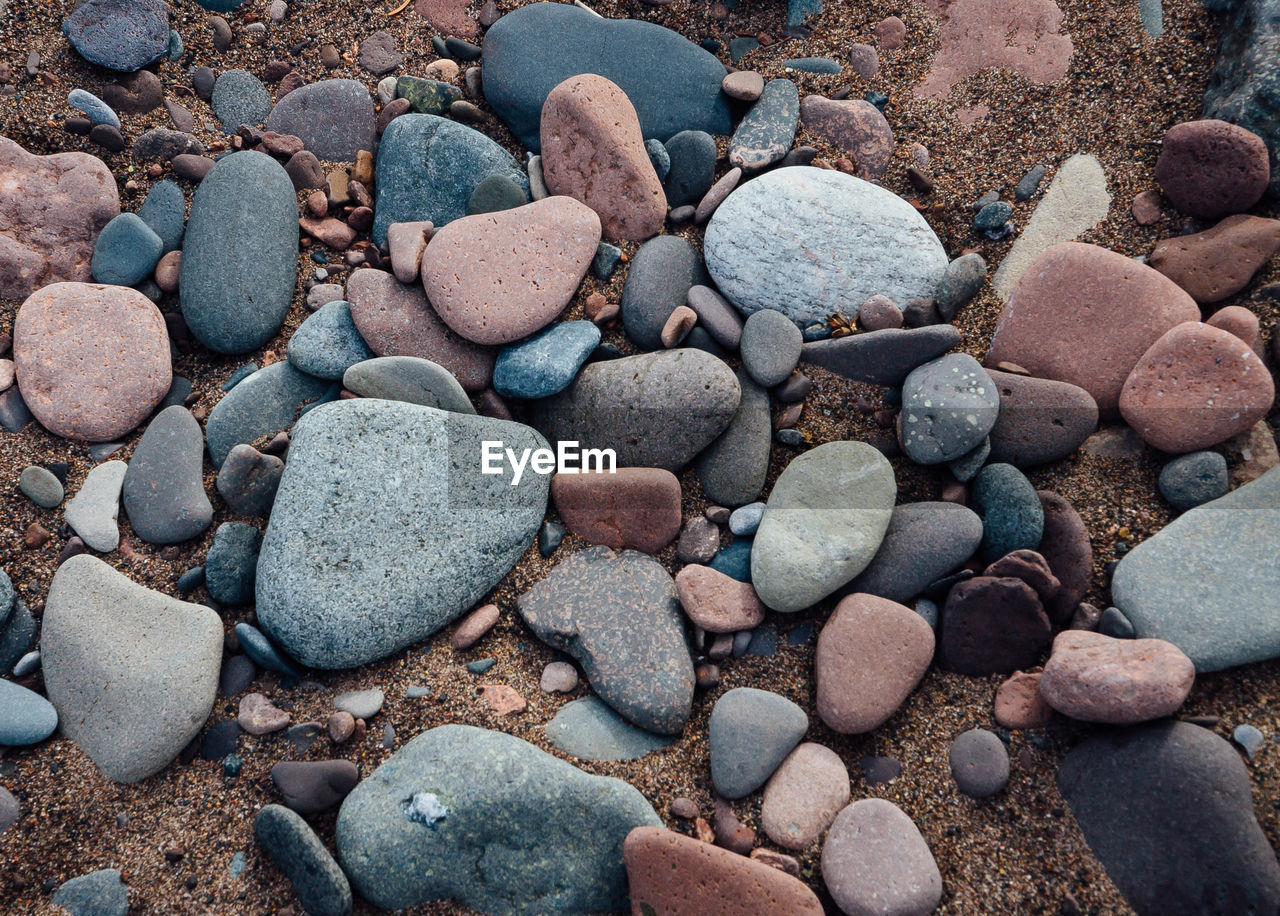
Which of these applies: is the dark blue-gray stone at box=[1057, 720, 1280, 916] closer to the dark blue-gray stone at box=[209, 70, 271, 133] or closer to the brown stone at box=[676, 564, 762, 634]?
the brown stone at box=[676, 564, 762, 634]

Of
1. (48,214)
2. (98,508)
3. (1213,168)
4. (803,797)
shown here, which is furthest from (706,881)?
(48,214)

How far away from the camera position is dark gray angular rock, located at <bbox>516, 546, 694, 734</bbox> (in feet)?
7.49

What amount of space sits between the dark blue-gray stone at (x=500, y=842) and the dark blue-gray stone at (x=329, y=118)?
2.47 meters

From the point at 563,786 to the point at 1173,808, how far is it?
1691 millimetres

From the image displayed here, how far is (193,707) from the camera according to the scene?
7.39 feet

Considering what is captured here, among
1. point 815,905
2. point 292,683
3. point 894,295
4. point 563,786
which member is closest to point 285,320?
point 292,683

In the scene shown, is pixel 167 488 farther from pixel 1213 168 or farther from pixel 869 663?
pixel 1213 168

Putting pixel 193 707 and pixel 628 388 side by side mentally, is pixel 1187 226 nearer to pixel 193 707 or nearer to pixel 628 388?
pixel 628 388

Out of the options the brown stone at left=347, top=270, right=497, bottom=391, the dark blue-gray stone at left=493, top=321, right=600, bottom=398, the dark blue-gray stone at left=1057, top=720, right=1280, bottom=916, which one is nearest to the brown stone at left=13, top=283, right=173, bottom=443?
the brown stone at left=347, top=270, right=497, bottom=391

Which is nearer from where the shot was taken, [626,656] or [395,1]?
[626,656]

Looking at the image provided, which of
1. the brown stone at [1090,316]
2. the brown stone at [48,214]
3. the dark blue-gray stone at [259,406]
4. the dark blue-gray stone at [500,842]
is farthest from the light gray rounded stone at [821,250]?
the brown stone at [48,214]

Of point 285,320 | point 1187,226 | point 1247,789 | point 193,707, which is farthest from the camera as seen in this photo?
point 285,320

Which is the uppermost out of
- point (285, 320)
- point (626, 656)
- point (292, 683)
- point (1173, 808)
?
point (285, 320)

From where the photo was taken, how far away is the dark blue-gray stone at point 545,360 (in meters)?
2.57
